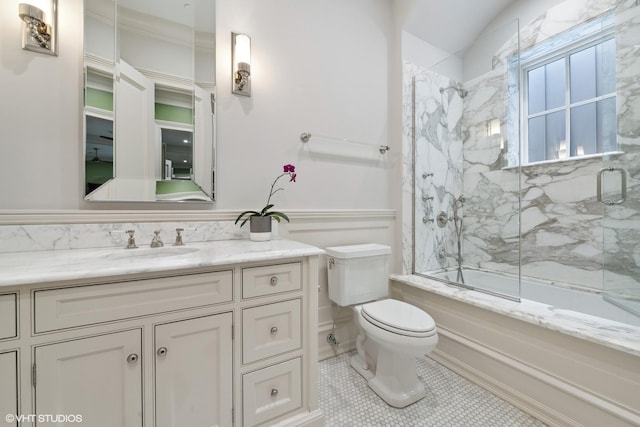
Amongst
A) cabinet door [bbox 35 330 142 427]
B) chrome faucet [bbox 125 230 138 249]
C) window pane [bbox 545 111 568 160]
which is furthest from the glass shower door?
chrome faucet [bbox 125 230 138 249]

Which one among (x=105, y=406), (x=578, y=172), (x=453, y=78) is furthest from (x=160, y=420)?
(x=453, y=78)

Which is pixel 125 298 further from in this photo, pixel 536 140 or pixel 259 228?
pixel 536 140

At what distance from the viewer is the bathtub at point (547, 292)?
1.68 m

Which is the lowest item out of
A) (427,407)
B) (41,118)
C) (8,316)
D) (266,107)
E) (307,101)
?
(427,407)

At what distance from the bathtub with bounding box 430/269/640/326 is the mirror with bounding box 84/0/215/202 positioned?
2.03m

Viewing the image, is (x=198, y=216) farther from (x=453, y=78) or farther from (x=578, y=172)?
(x=578, y=172)

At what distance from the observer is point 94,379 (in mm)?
852

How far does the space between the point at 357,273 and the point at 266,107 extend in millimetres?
1266

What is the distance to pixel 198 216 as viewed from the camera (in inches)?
57.9

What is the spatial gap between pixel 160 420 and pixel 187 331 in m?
0.32

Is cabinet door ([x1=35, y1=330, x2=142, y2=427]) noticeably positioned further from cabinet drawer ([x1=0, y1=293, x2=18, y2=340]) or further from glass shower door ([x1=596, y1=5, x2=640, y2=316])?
glass shower door ([x1=596, y1=5, x2=640, y2=316])

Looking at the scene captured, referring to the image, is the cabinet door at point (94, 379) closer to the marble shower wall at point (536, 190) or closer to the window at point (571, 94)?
the marble shower wall at point (536, 190)

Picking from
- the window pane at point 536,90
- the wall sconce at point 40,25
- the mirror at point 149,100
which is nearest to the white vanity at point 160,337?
the mirror at point 149,100

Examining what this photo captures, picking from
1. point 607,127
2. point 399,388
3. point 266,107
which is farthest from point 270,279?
point 607,127
